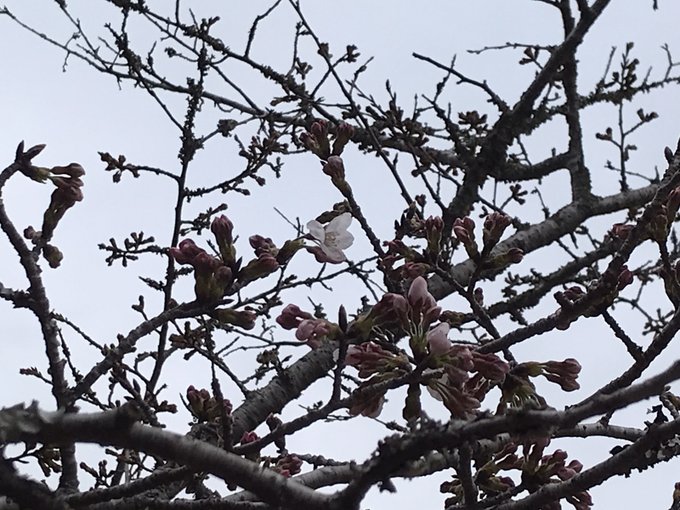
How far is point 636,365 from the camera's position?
1.61 metres

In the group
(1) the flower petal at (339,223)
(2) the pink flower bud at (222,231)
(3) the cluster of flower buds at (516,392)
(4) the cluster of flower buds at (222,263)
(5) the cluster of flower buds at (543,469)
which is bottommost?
(5) the cluster of flower buds at (543,469)

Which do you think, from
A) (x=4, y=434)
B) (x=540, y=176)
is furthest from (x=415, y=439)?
(x=540, y=176)

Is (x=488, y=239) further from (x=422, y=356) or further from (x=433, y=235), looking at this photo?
(x=422, y=356)

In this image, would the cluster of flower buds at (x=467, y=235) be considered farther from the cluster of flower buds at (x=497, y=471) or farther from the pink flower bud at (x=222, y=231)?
the pink flower bud at (x=222, y=231)

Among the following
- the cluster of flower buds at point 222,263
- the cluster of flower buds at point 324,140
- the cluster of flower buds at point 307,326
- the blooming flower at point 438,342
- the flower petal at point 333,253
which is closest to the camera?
the blooming flower at point 438,342

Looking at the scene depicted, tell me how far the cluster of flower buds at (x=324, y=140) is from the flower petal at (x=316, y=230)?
41cm

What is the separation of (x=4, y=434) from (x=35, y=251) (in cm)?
136

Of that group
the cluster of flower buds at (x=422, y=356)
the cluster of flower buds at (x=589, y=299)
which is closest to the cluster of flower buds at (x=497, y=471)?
the cluster of flower buds at (x=422, y=356)

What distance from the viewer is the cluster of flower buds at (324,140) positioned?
2434 mm

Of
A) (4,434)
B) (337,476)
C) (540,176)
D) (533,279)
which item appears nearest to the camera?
(4,434)

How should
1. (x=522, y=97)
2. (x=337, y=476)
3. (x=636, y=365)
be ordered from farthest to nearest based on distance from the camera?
1. (x=522, y=97)
2. (x=337, y=476)
3. (x=636, y=365)

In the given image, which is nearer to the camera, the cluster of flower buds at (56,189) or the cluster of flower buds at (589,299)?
the cluster of flower buds at (589,299)

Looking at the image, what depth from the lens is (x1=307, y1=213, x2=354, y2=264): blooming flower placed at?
2066 mm

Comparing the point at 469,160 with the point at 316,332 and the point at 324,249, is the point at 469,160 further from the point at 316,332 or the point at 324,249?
the point at 316,332
